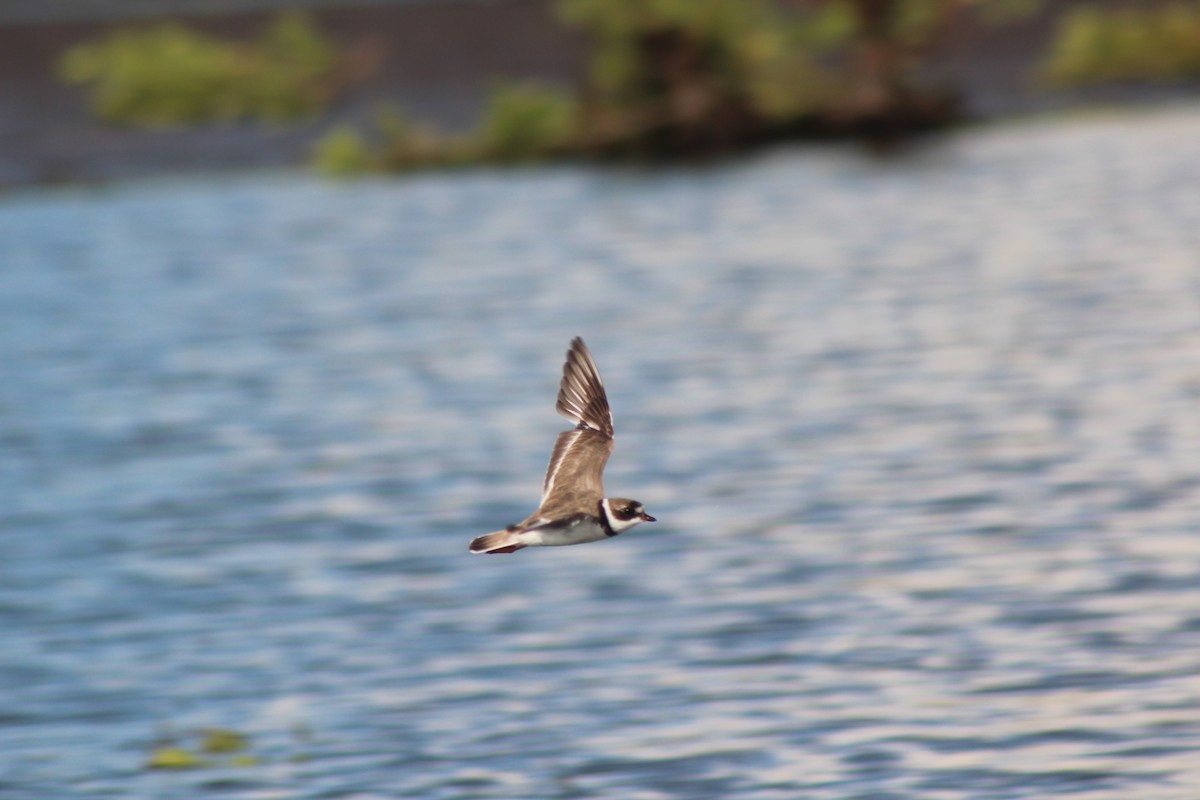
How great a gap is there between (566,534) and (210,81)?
63.6 meters

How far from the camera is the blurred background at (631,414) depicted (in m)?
18.1

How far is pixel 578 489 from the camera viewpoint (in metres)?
→ 14.6

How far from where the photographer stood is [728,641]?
2025 centimetres

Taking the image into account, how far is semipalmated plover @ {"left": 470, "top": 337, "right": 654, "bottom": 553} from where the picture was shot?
13648 millimetres

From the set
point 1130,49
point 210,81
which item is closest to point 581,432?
point 1130,49

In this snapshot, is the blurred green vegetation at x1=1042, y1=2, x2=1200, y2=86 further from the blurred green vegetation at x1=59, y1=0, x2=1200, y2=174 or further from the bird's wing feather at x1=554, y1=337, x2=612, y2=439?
the bird's wing feather at x1=554, y1=337, x2=612, y2=439

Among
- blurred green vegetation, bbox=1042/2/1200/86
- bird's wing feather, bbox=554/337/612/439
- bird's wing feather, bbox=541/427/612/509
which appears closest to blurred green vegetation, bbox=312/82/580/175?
blurred green vegetation, bbox=1042/2/1200/86

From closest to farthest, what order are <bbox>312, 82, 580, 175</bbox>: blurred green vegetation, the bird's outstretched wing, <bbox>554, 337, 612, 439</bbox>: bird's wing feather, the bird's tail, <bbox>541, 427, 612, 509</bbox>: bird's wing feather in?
the bird's tail < <bbox>541, 427, 612, 509</bbox>: bird's wing feather < the bird's outstretched wing < <bbox>554, 337, 612, 439</bbox>: bird's wing feather < <bbox>312, 82, 580, 175</bbox>: blurred green vegetation

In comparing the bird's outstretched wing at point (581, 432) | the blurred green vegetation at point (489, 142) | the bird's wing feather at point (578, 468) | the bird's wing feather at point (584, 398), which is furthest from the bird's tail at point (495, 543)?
the blurred green vegetation at point (489, 142)

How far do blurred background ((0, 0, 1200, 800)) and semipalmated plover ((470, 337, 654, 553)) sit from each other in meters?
2.81

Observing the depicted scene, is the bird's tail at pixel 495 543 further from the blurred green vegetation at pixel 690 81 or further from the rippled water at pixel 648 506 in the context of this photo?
the blurred green vegetation at pixel 690 81

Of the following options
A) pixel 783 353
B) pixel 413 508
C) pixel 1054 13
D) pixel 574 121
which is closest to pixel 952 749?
pixel 413 508

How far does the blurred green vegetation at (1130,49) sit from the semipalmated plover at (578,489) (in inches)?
2265

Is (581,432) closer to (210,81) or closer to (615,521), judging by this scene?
(615,521)
